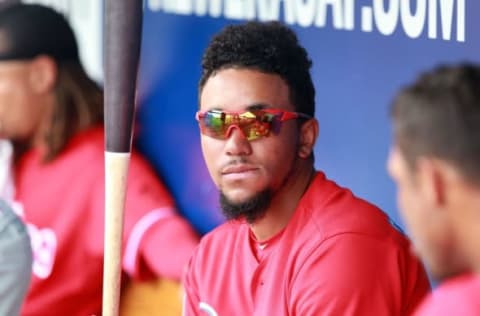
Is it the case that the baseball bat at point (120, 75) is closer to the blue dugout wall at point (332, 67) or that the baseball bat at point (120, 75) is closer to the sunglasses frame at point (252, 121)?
the sunglasses frame at point (252, 121)

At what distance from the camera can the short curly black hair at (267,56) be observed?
7.22 ft

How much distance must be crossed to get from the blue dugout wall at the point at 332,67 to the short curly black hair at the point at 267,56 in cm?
30

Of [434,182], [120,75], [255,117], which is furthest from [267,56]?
[434,182]

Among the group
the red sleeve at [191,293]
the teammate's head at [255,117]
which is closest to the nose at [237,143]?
the teammate's head at [255,117]

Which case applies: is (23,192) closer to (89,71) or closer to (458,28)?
(89,71)

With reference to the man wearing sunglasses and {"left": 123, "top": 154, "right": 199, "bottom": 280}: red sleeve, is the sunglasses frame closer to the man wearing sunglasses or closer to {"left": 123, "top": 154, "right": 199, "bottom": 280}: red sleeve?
the man wearing sunglasses

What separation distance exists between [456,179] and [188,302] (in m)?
1.20

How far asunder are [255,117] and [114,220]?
35 cm

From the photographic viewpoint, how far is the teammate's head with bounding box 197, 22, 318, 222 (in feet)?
7.07

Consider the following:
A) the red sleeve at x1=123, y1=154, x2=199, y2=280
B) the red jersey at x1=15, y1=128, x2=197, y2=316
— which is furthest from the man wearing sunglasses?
the red jersey at x1=15, y1=128, x2=197, y2=316

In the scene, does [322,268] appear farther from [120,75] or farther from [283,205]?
[120,75]

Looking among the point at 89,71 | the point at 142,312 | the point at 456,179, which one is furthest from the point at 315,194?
the point at 89,71

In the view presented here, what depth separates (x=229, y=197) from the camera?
2176 millimetres

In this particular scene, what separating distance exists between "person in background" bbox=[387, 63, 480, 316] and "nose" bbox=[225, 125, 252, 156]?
2.67ft
